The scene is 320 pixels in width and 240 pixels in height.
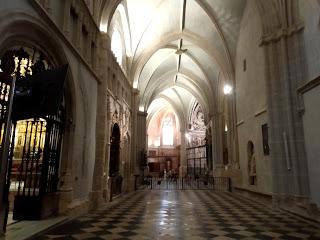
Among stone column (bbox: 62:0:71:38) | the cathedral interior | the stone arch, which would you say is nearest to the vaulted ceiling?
the cathedral interior

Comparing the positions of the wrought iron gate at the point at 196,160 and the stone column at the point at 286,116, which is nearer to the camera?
the stone column at the point at 286,116

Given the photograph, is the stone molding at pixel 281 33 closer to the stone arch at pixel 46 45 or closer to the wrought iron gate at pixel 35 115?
the stone arch at pixel 46 45

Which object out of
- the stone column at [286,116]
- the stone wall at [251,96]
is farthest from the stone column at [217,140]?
the stone column at [286,116]

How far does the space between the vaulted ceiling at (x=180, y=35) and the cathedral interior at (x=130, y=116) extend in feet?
0.25

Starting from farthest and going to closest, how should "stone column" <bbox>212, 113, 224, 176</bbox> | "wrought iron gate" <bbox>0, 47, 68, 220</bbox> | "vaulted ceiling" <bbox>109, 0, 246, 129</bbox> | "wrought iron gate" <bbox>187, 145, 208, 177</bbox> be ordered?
"wrought iron gate" <bbox>187, 145, 208, 177</bbox> → "stone column" <bbox>212, 113, 224, 176</bbox> → "vaulted ceiling" <bbox>109, 0, 246, 129</bbox> → "wrought iron gate" <bbox>0, 47, 68, 220</bbox>

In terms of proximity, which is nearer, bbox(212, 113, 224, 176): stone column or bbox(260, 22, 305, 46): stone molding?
bbox(260, 22, 305, 46): stone molding

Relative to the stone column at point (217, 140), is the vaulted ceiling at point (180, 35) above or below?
above

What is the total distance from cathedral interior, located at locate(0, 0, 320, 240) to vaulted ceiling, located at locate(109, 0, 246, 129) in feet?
0.25

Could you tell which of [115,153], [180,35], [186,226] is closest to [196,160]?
[180,35]

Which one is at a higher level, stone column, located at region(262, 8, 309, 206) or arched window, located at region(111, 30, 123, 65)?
arched window, located at region(111, 30, 123, 65)

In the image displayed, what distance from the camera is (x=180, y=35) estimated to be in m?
17.6

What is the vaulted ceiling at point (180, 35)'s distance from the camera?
47.6 feet

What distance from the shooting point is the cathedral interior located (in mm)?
5027

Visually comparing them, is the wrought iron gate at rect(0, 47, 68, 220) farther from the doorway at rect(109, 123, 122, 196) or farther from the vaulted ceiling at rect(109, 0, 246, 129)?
the vaulted ceiling at rect(109, 0, 246, 129)
